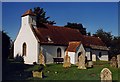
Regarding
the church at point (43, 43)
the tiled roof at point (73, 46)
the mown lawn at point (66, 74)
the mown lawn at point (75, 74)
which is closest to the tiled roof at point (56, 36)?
the church at point (43, 43)

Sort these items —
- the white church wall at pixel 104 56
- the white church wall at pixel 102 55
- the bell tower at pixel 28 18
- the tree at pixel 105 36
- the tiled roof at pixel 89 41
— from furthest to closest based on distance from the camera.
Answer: the tree at pixel 105 36, the white church wall at pixel 104 56, the white church wall at pixel 102 55, the tiled roof at pixel 89 41, the bell tower at pixel 28 18

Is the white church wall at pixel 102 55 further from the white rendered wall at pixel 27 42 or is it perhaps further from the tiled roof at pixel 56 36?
the white rendered wall at pixel 27 42

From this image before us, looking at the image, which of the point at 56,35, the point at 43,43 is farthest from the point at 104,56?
the point at 43,43

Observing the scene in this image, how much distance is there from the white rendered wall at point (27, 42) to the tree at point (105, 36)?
1013 inches

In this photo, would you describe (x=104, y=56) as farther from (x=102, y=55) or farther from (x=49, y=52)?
(x=49, y=52)

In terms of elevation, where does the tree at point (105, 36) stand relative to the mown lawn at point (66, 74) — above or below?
above

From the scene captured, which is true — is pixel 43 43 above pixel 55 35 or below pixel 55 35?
below

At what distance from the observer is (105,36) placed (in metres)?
63.2

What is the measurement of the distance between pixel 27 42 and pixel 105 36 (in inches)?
1116

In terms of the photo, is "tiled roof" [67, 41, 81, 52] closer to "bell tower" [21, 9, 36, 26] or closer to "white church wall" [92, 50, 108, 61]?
"bell tower" [21, 9, 36, 26]

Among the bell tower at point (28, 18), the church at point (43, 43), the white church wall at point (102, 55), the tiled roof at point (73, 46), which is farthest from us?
the white church wall at point (102, 55)

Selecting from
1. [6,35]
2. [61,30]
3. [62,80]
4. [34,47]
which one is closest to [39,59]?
[34,47]

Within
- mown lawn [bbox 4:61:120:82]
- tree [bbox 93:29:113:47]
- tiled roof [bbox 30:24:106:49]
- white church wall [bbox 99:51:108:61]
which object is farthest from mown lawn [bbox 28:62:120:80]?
tree [bbox 93:29:113:47]

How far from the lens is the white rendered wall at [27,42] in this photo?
37.9m
